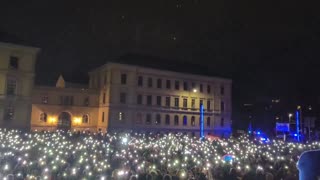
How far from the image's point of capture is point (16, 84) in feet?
153

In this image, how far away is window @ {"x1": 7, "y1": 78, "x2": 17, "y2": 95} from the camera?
46000 millimetres

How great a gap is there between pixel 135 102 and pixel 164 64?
11375 millimetres

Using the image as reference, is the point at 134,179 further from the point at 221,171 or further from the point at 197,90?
the point at 197,90

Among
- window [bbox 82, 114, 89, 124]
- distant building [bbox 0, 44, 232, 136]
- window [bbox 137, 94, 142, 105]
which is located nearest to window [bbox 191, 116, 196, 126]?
distant building [bbox 0, 44, 232, 136]

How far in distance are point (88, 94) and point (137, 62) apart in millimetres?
10585

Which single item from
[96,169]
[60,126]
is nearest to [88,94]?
[60,126]

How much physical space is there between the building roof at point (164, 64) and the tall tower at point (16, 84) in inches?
567

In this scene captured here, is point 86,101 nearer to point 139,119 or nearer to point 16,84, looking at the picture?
point 139,119

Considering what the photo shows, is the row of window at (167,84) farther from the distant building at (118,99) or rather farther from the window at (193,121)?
the window at (193,121)

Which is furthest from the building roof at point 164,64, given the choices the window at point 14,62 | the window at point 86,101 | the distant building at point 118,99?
the window at point 14,62

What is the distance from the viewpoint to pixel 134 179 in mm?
10539

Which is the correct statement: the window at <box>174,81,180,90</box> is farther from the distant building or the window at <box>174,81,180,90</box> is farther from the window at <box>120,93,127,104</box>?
the window at <box>120,93,127,104</box>

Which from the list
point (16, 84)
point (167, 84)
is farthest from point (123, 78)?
point (16, 84)

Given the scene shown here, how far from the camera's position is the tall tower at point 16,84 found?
4522cm
